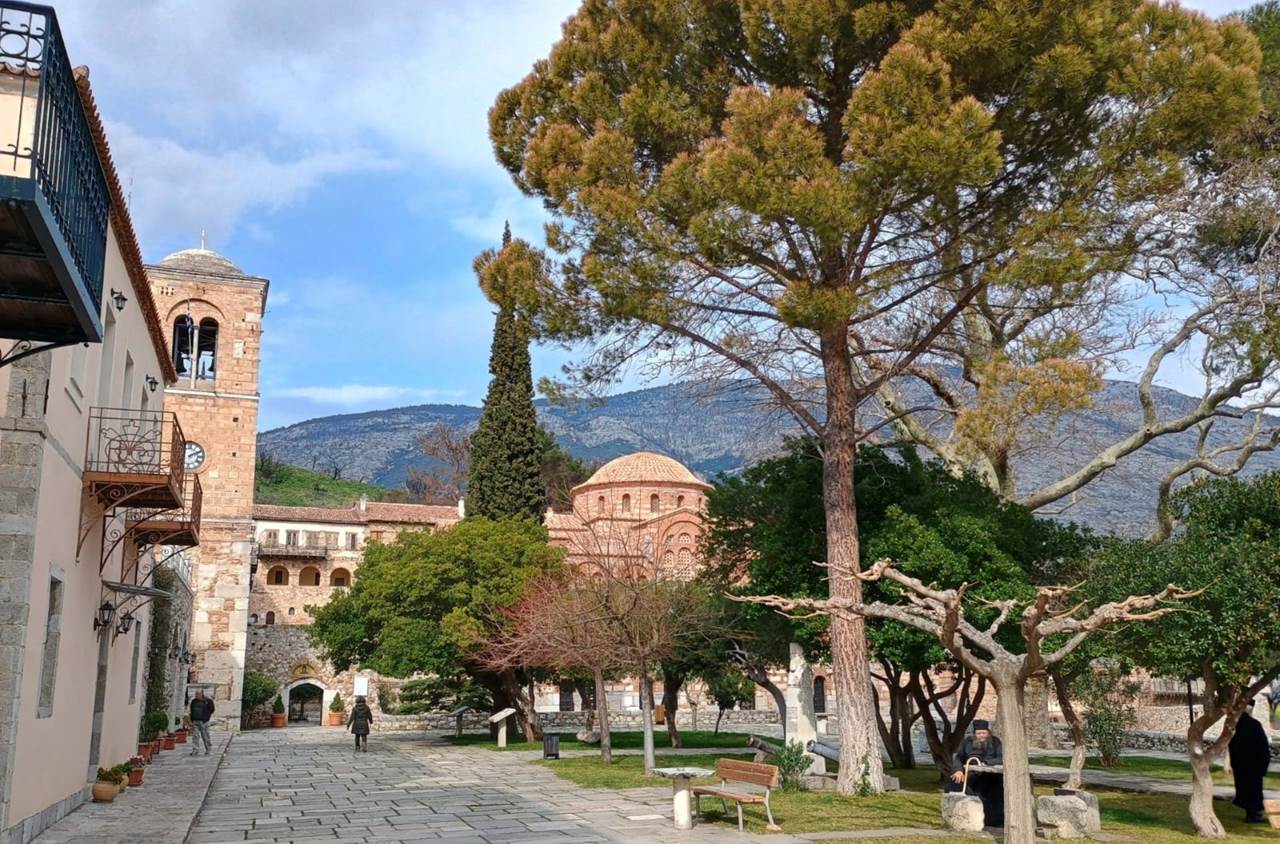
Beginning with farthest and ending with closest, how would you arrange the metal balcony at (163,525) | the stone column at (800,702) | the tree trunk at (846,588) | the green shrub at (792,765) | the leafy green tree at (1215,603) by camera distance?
the stone column at (800,702) < the metal balcony at (163,525) < the green shrub at (792,765) < the tree trunk at (846,588) < the leafy green tree at (1215,603)

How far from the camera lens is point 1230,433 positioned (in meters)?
104

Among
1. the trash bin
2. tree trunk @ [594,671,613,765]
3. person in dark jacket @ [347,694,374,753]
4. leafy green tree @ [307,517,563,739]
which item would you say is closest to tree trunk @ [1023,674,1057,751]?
tree trunk @ [594,671,613,765]

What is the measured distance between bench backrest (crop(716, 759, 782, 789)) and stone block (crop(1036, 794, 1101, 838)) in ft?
Answer: 9.56

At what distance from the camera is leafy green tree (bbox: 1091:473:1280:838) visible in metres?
10.7

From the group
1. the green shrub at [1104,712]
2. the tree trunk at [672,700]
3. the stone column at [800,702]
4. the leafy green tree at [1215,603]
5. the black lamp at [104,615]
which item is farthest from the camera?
the tree trunk at [672,700]

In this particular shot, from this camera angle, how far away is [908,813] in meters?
12.9

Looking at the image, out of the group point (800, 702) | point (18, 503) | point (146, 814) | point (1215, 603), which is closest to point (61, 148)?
point (18, 503)

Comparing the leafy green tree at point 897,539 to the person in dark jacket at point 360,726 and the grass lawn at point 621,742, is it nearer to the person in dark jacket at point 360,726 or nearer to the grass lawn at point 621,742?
the grass lawn at point 621,742

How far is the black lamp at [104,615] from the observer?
45.8 feet

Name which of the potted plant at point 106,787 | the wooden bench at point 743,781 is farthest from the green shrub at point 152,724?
the wooden bench at point 743,781

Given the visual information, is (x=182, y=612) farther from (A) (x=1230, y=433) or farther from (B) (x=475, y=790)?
(A) (x=1230, y=433)

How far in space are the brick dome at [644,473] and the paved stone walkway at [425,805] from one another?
991 inches

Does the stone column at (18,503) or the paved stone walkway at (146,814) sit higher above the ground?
the stone column at (18,503)

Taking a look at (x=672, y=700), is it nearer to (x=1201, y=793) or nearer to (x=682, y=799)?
(x=682, y=799)
